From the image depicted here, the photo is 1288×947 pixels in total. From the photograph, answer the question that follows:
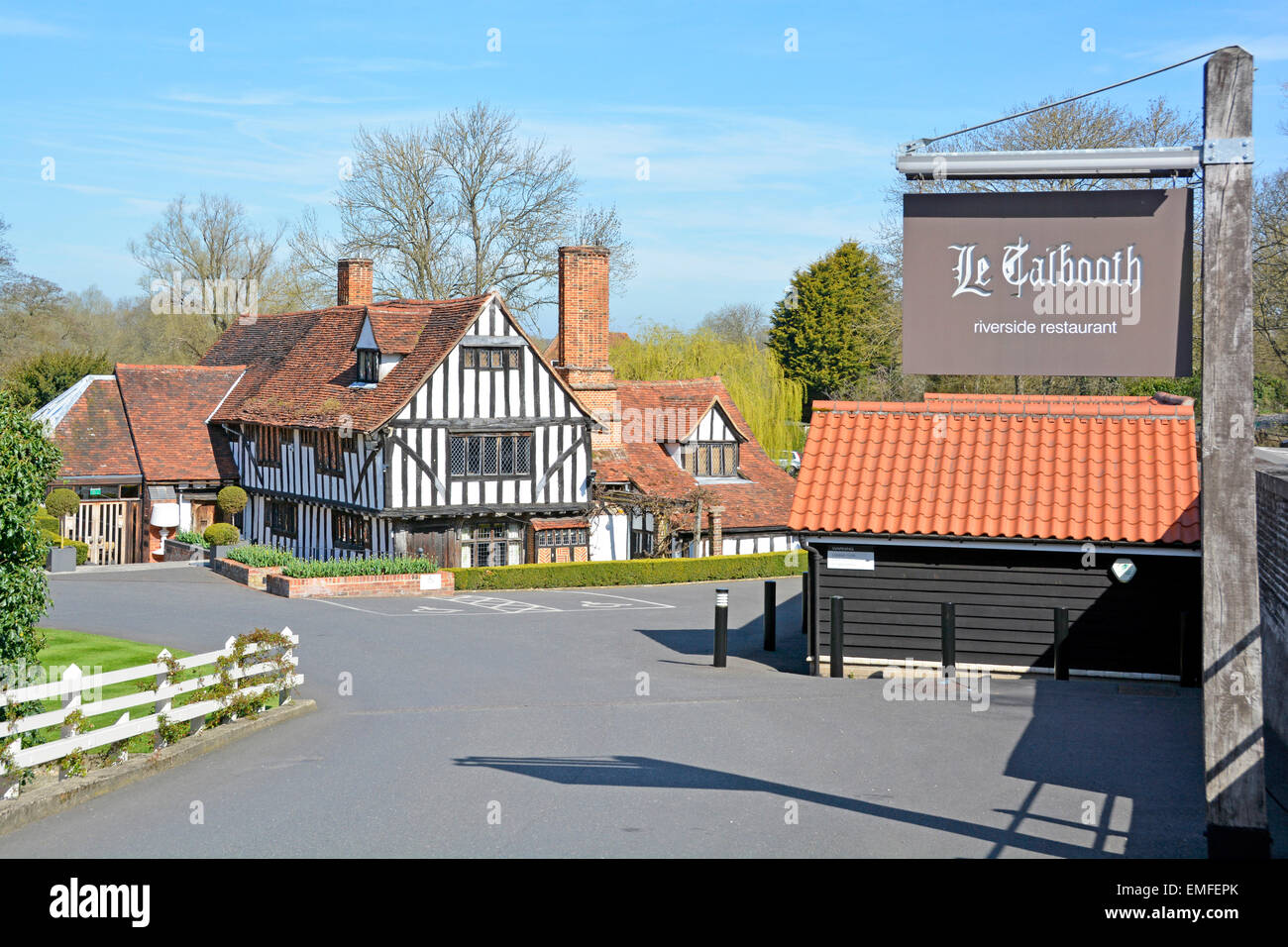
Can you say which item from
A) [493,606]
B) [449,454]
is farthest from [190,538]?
[493,606]

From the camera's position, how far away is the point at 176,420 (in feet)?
140

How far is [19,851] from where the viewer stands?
956cm

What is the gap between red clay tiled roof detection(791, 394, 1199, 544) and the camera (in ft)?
56.8

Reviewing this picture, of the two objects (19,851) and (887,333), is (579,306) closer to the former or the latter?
(887,333)

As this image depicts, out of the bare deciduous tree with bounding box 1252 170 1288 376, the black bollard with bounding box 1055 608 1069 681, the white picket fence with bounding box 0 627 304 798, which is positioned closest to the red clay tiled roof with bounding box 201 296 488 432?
the white picket fence with bounding box 0 627 304 798

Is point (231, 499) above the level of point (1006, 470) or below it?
below

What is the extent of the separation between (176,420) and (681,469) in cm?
1718

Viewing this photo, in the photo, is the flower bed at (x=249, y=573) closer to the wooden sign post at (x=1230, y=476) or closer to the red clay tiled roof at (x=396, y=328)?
the red clay tiled roof at (x=396, y=328)

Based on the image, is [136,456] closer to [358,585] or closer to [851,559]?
[358,585]

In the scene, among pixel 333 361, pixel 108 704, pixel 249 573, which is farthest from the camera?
pixel 333 361

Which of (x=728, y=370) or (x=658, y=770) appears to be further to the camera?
(x=728, y=370)

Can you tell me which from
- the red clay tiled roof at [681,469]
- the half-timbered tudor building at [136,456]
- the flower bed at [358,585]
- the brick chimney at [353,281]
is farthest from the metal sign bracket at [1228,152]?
the brick chimney at [353,281]
